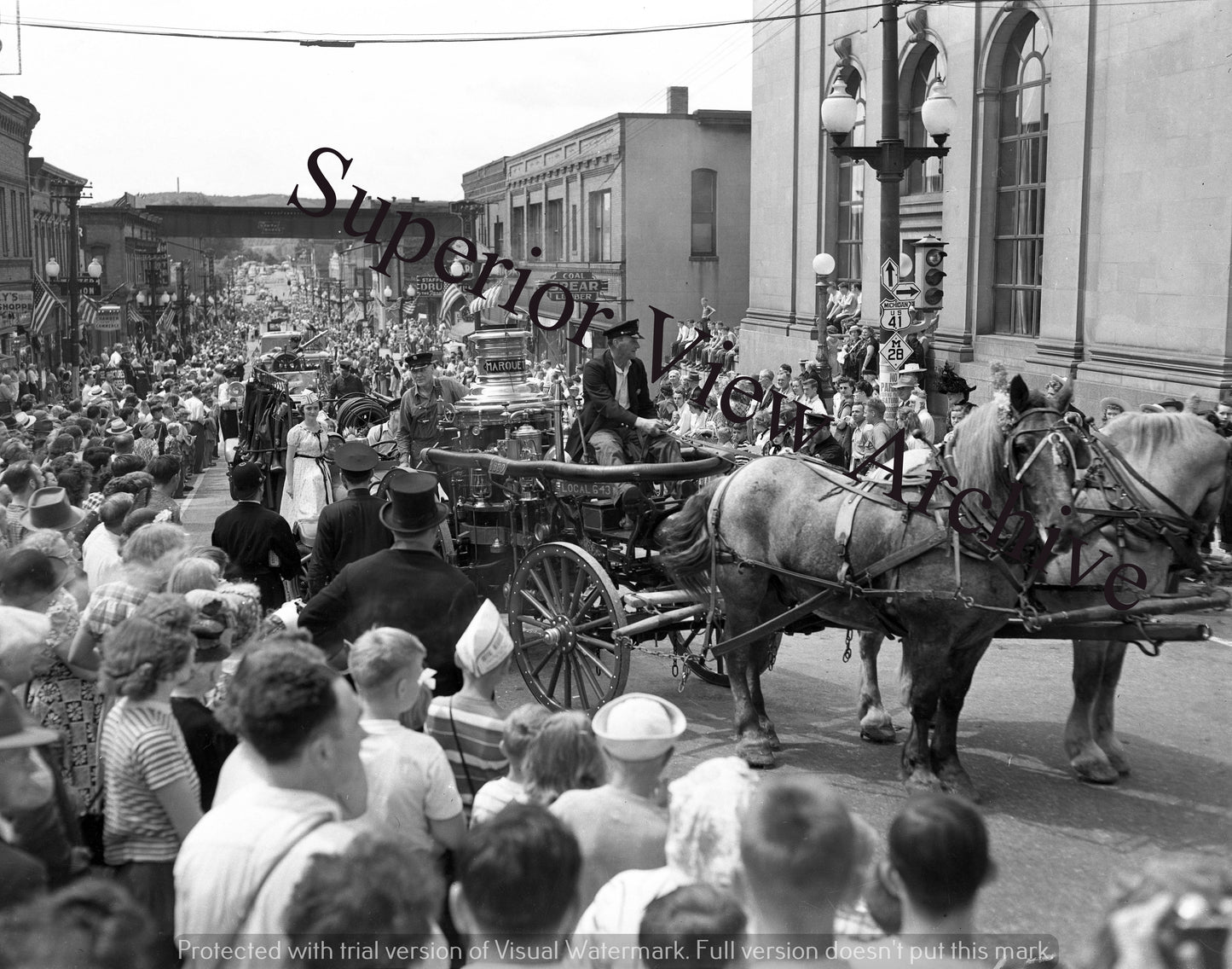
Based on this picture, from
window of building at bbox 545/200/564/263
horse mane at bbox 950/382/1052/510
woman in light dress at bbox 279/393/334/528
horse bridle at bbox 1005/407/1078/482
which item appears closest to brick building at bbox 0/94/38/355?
window of building at bbox 545/200/564/263

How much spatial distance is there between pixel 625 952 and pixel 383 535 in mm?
4898

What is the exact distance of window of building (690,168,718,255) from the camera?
40.0 m

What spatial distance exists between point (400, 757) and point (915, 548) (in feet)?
11.4

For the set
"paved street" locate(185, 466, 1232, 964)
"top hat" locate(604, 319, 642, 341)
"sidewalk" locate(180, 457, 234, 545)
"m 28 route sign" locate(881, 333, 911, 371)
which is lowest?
"sidewalk" locate(180, 457, 234, 545)

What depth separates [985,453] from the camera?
266 inches

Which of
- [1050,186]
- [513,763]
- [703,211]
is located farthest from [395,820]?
[703,211]

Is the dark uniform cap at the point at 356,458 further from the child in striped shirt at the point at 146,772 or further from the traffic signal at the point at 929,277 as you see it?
the traffic signal at the point at 929,277

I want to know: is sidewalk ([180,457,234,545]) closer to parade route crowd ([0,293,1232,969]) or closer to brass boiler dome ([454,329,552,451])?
brass boiler dome ([454,329,552,451])

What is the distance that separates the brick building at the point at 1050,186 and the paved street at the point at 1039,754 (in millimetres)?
6982

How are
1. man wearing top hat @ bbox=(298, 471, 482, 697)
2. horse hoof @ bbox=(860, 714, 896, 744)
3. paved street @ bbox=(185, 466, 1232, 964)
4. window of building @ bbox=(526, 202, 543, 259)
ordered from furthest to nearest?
window of building @ bbox=(526, 202, 543, 259) < horse hoof @ bbox=(860, 714, 896, 744) < paved street @ bbox=(185, 466, 1232, 964) < man wearing top hat @ bbox=(298, 471, 482, 697)

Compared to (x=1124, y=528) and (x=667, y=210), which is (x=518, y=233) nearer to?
(x=667, y=210)

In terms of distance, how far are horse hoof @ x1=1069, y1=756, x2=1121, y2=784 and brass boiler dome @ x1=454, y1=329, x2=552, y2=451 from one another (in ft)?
15.9

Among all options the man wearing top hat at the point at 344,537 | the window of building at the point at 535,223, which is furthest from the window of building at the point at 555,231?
the man wearing top hat at the point at 344,537

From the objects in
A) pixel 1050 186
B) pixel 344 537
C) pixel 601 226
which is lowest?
pixel 344 537
